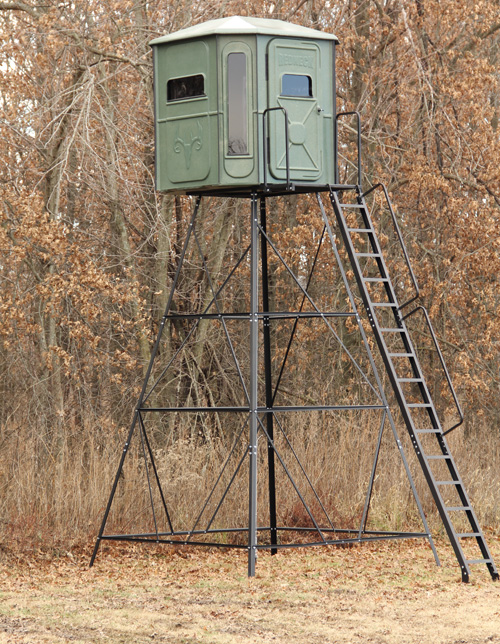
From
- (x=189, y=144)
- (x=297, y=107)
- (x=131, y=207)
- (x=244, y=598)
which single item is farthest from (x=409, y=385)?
(x=244, y=598)

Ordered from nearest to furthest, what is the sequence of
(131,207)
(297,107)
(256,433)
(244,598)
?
(244,598), (256,433), (297,107), (131,207)

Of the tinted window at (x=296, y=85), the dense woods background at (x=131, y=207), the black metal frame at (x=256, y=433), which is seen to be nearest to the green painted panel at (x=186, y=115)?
the black metal frame at (x=256, y=433)

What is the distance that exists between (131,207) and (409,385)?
19.6 ft

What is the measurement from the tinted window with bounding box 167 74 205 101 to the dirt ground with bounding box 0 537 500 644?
4.97m

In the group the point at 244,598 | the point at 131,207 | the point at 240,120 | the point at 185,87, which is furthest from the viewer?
the point at 131,207

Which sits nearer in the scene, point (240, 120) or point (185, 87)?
point (240, 120)

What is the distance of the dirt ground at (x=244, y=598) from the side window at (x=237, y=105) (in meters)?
4.36

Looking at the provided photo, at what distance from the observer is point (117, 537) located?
462 inches

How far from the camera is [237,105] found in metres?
11.2

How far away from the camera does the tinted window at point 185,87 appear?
452 inches

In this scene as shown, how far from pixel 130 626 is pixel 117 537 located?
281cm

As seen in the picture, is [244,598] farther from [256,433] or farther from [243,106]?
[243,106]

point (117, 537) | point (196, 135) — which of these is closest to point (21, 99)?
point (196, 135)

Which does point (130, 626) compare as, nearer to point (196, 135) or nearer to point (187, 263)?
point (196, 135)
